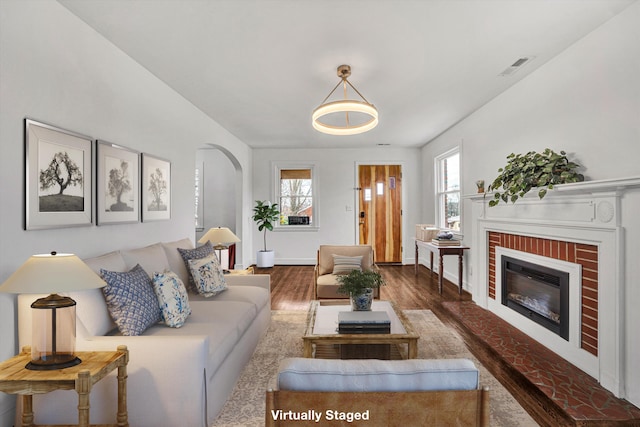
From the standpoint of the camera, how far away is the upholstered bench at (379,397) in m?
0.96

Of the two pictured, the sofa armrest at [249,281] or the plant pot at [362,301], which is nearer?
the plant pot at [362,301]

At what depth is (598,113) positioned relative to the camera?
108 inches

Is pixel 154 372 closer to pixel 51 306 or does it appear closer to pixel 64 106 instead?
pixel 51 306

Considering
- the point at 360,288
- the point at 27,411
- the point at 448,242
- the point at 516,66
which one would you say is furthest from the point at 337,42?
the point at 448,242

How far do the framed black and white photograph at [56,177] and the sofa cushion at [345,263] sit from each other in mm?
2734

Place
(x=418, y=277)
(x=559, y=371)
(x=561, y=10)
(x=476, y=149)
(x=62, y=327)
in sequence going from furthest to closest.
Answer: (x=418, y=277) < (x=476, y=149) < (x=559, y=371) < (x=561, y=10) < (x=62, y=327)

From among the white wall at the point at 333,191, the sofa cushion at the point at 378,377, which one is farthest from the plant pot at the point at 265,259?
the sofa cushion at the point at 378,377

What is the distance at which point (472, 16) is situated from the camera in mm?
2512

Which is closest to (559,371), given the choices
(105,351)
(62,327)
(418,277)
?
(105,351)

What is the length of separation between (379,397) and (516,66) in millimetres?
3523

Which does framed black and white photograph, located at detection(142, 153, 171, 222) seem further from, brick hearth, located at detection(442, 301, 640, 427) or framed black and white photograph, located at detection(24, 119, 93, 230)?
brick hearth, located at detection(442, 301, 640, 427)

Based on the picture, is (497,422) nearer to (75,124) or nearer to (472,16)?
(472,16)

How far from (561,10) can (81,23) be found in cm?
336

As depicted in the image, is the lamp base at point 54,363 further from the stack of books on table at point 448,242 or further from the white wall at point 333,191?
the white wall at point 333,191
